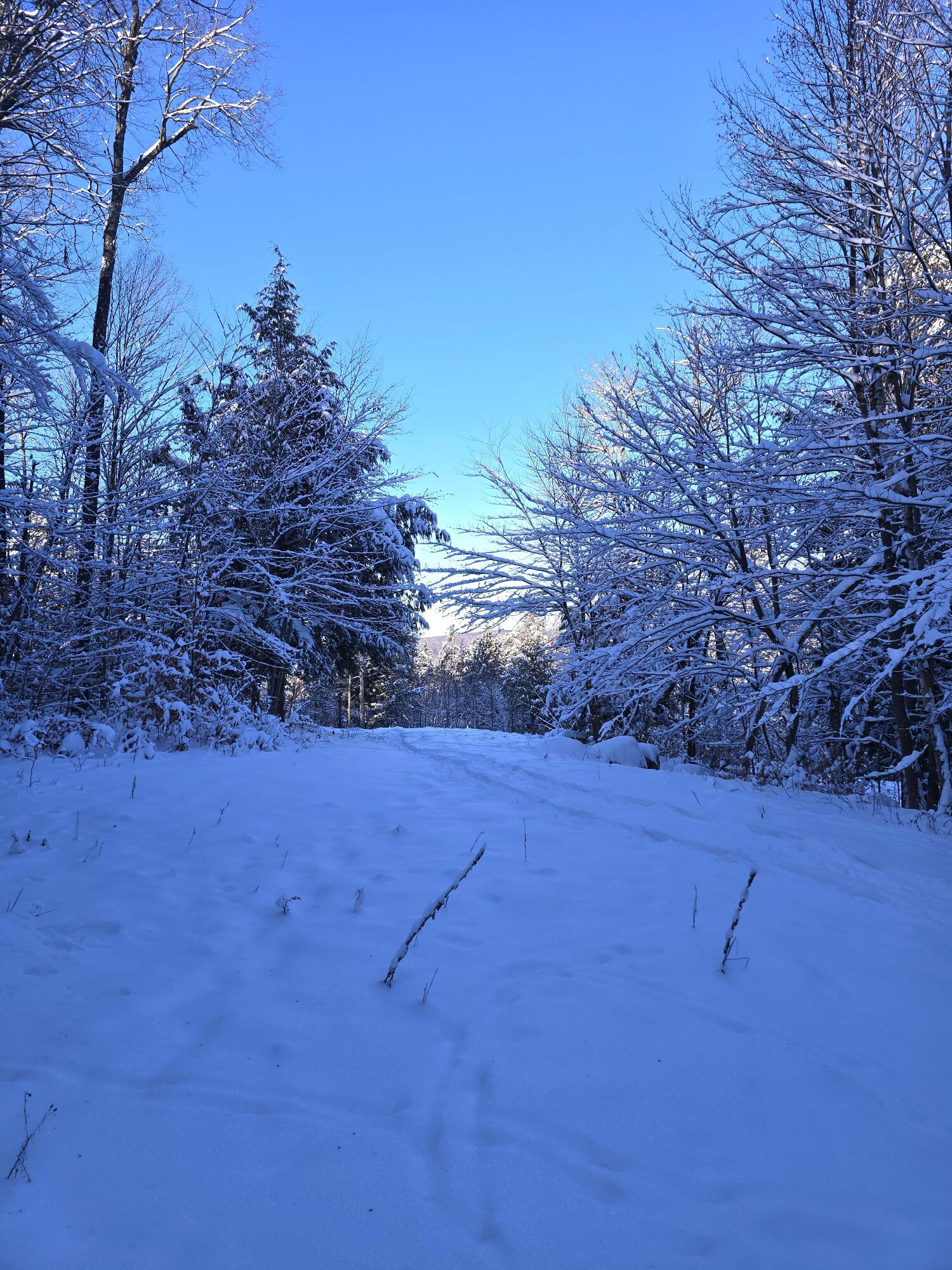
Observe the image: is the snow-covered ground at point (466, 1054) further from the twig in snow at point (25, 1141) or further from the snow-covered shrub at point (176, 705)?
the snow-covered shrub at point (176, 705)

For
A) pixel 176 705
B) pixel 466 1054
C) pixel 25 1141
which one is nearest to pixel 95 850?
pixel 25 1141

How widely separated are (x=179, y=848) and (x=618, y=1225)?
3074 mm

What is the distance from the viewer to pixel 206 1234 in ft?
A: 4.82

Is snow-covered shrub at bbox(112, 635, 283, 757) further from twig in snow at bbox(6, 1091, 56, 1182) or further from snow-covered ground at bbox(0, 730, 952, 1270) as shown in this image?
twig in snow at bbox(6, 1091, 56, 1182)

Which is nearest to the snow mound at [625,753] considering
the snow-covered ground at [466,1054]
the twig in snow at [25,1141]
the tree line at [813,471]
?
the tree line at [813,471]

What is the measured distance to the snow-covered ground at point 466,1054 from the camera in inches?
60.1

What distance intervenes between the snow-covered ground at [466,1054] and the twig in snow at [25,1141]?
0.02 m

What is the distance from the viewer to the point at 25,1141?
1656 millimetres

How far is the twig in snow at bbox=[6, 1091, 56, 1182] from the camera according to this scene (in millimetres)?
1562

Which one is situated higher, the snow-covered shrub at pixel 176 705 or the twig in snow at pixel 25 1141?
the snow-covered shrub at pixel 176 705

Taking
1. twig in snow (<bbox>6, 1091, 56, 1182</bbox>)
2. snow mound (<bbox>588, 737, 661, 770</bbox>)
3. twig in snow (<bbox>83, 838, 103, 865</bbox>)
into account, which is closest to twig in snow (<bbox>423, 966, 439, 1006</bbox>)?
twig in snow (<bbox>6, 1091, 56, 1182</bbox>)

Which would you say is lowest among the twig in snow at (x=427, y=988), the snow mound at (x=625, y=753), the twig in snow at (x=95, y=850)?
the twig in snow at (x=427, y=988)

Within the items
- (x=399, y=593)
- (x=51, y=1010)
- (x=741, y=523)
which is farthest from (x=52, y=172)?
(x=399, y=593)

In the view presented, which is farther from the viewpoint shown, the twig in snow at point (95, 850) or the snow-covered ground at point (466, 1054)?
the twig in snow at point (95, 850)
